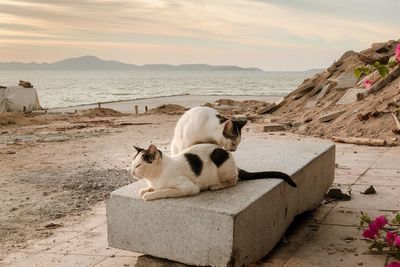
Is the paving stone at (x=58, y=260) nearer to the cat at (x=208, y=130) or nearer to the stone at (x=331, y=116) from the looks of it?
the cat at (x=208, y=130)

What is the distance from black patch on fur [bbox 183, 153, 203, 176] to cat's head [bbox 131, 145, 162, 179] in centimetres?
30

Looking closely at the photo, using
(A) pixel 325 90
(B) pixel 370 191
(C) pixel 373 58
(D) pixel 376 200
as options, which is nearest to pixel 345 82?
(A) pixel 325 90

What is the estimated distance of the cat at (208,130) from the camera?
473 centimetres

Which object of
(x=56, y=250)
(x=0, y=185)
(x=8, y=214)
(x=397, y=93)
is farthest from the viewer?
(x=397, y=93)

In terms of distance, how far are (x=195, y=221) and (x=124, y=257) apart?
1365mm

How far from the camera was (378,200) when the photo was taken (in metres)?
6.71

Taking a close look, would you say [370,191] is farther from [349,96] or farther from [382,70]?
[349,96]

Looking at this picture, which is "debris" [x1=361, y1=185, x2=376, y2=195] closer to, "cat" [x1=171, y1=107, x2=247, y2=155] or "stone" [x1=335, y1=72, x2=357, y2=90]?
"cat" [x1=171, y1=107, x2=247, y2=155]

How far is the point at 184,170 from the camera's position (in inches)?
176

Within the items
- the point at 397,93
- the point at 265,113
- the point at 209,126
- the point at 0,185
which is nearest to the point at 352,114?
the point at 397,93

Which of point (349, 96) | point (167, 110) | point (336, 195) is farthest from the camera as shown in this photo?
point (167, 110)

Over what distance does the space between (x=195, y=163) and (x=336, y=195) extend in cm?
316

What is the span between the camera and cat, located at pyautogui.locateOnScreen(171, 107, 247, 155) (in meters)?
4.73

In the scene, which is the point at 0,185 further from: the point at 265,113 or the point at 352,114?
the point at 265,113
